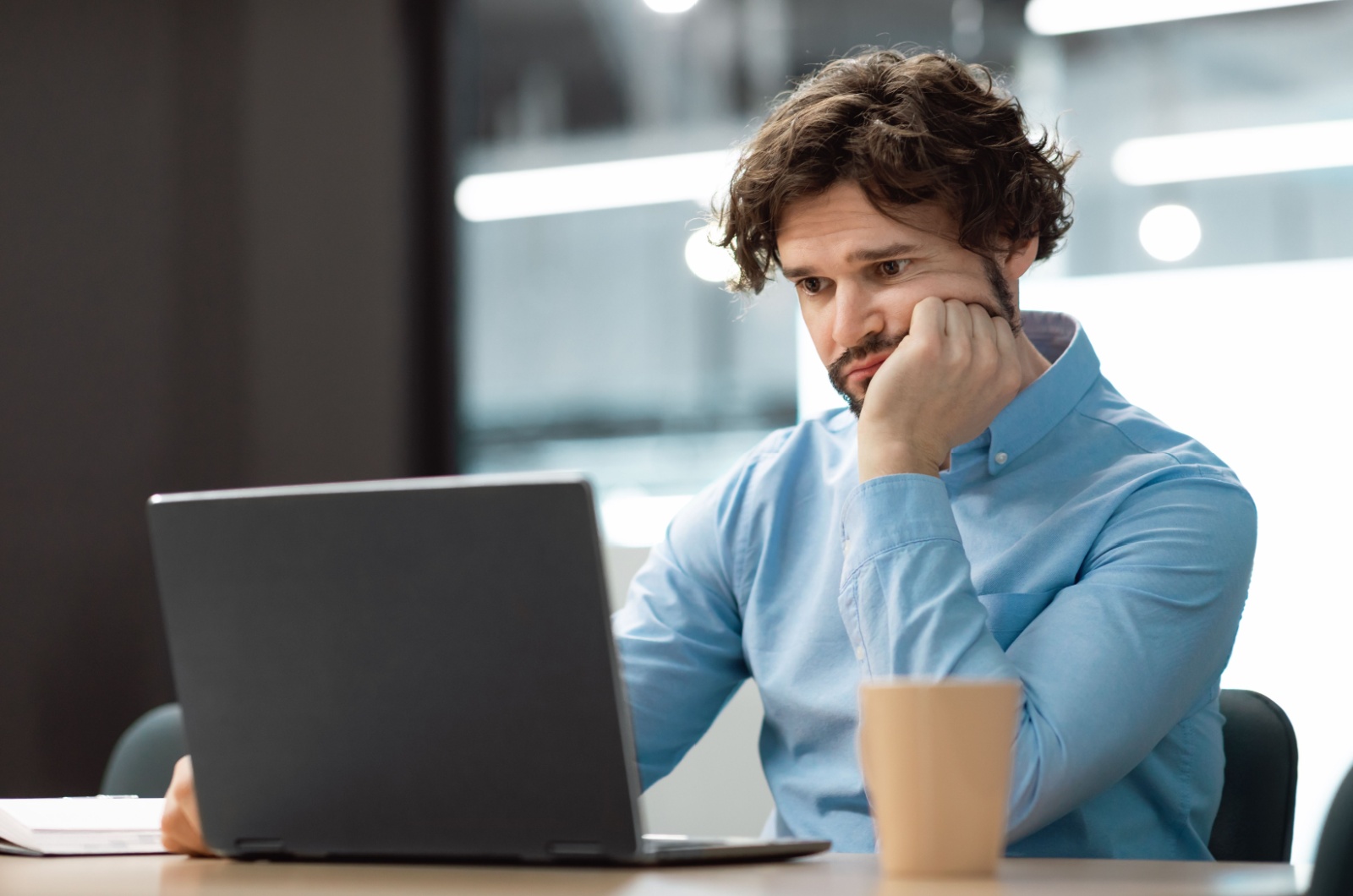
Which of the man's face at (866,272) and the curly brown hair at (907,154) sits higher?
the curly brown hair at (907,154)

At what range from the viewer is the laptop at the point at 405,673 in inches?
28.6

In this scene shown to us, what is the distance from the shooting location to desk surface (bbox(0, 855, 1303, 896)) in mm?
661

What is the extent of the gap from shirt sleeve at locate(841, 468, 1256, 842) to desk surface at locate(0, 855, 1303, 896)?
0.19 meters

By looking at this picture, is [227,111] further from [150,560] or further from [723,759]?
[723,759]

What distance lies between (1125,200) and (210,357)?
2.21 metres

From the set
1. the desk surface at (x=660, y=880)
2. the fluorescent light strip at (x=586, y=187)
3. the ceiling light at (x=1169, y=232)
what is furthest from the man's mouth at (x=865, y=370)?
the fluorescent light strip at (x=586, y=187)

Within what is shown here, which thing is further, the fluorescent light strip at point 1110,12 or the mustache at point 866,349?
the fluorescent light strip at point 1110,12

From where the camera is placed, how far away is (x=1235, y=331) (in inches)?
114

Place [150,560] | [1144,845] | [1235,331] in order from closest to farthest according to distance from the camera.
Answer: [1144,845] → [150,560] → [1235,331]

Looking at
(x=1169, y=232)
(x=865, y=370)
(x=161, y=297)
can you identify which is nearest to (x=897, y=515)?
(x=865, y=370)

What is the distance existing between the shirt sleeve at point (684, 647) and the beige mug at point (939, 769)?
0.75 metres

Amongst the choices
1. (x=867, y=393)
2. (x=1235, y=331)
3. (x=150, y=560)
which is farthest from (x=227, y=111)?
(x=1235, y=331)

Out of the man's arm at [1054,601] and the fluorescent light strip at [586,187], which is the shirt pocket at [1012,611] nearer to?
the man's arm at [1054,601]

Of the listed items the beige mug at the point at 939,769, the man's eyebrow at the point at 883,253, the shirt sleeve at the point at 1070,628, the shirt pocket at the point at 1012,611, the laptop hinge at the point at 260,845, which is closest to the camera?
the beige mug at the point at 939,769
